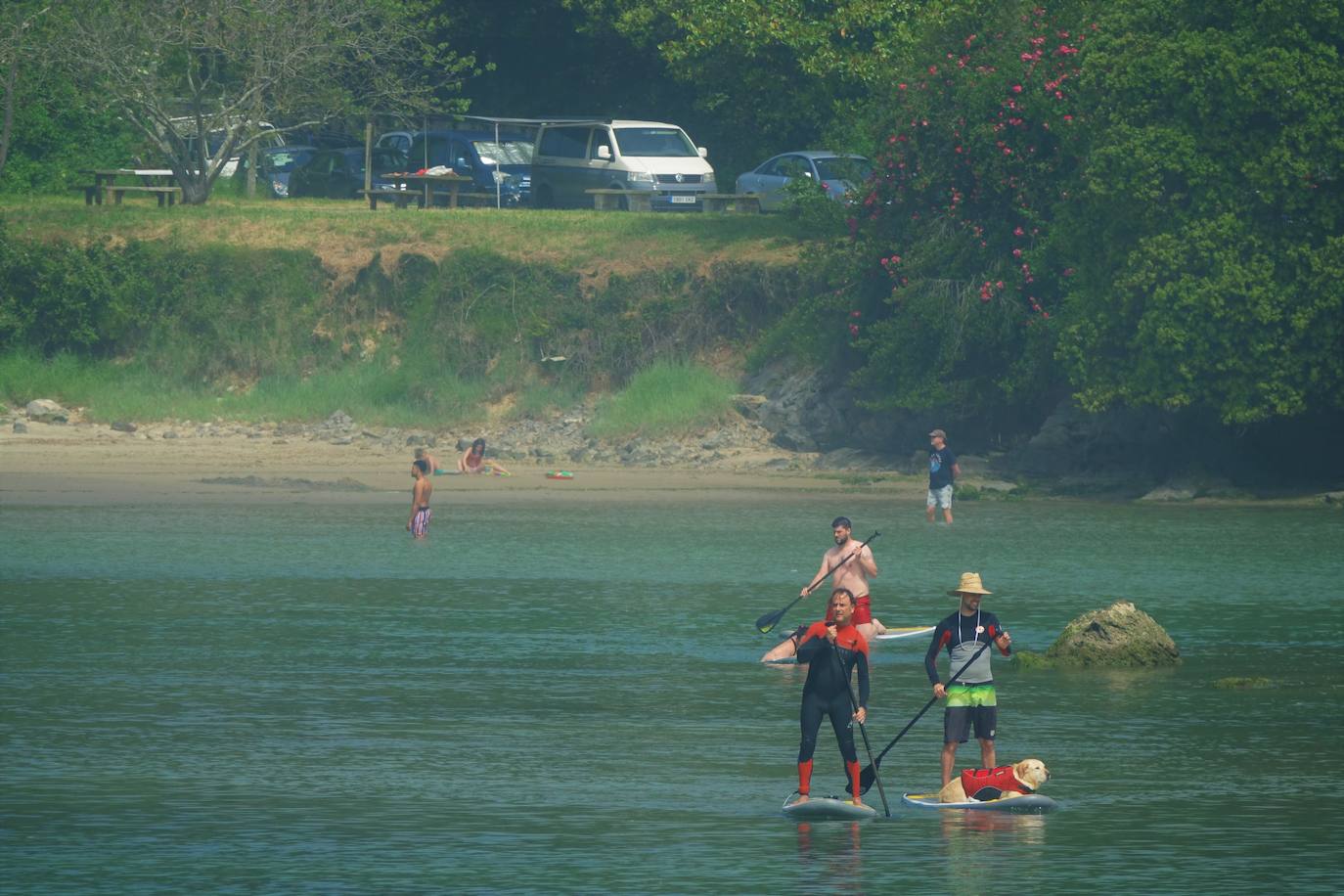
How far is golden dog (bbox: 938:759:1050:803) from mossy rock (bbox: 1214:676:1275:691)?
574 cm

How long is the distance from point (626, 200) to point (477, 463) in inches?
481

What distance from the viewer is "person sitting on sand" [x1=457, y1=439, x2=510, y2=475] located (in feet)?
144

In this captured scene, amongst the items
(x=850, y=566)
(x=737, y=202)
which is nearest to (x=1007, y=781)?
(x=850, y=566)

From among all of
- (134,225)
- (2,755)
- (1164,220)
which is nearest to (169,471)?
(134,225)

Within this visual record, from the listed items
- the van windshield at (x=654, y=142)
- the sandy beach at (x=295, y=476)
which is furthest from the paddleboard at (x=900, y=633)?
the van windshield at (x=654, y=142)

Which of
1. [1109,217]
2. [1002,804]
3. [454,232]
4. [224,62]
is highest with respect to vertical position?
[224,62]

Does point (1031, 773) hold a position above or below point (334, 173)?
below

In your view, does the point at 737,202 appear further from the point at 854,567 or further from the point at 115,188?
the point at 854,567

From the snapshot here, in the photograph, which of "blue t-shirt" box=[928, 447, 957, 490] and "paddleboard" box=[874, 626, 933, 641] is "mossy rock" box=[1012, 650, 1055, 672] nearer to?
"paddleboard" box=[874, 626, 933, 641]

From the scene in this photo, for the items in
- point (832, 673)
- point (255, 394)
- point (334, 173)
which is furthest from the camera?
point (334, 173)

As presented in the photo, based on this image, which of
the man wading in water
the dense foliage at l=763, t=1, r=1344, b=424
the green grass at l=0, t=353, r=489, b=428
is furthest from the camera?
the green grass at l=0, t=353, r=489, b=428

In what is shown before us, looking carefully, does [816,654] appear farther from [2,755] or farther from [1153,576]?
[1153,576]

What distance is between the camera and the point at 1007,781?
1648 centimetres

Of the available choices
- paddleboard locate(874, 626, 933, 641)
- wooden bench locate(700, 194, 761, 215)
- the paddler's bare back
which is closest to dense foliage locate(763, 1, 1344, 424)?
wooden bench locate(700, 194, 761, 215)
